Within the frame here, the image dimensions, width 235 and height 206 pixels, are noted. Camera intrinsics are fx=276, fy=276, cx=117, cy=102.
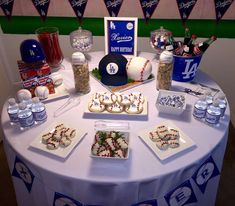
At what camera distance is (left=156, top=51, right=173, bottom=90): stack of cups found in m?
1.36

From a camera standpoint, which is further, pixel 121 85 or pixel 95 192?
pixel 121 85

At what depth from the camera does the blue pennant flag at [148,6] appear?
2.05m

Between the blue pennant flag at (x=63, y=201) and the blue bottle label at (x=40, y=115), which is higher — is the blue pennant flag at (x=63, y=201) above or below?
below

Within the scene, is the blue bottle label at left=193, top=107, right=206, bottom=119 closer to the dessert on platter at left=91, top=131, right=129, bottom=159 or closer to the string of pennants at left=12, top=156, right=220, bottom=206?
the string of pennants at left=12, top=156, right=220, bottom=206

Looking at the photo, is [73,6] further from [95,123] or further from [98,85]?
[95,123]

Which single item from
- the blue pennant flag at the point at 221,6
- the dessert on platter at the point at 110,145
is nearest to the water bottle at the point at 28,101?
the dessert on platter at the point at 110,145

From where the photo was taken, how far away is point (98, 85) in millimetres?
1558

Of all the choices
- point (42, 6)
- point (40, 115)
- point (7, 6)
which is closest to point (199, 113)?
point (40, 115)

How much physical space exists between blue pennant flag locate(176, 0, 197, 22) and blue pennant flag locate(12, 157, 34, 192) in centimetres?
156

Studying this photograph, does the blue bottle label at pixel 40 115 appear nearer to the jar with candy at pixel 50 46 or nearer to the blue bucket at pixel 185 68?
the jar with candy at pixel 50 46

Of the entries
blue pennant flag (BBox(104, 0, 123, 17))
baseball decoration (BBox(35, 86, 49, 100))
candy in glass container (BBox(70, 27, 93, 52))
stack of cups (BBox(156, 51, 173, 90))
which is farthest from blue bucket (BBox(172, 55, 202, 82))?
blue pennant flag (BBox(104, 0, 123, 17))

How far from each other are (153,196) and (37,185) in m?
0.49

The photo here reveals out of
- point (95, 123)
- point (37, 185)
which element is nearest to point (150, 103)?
point (95, 123)

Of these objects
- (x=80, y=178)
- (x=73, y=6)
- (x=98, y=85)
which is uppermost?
(x=73, y=6)
